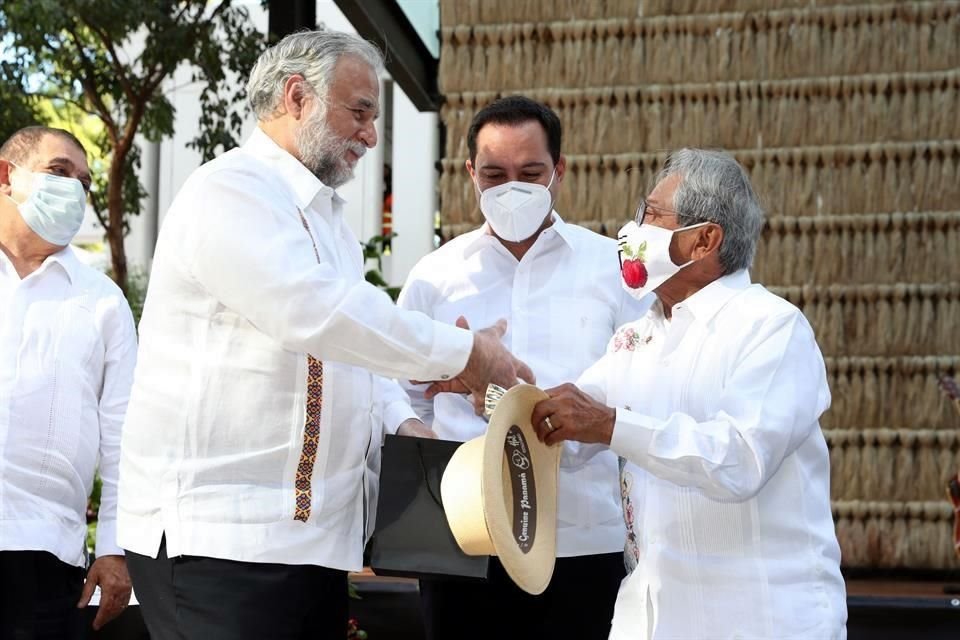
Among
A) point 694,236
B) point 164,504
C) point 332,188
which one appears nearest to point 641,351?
point 694,236

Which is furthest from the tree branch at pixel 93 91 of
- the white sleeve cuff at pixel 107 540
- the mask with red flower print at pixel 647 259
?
the mask with red flower print at pixel 647 259

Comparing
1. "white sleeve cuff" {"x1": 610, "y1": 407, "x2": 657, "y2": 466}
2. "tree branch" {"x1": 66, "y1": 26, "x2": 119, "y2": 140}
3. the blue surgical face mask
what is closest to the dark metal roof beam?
the blue surgical face mask

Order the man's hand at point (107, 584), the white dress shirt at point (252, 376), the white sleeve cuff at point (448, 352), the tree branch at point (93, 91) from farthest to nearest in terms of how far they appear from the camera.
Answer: the tree branch at point (93, 91), the man's hand at point (107, 584), the white sleeve cuff at point (448, 352), the white dress shirt at point (252, 376)

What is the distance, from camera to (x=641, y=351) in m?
3.08

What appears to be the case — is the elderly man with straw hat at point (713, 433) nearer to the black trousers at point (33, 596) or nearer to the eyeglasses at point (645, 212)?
the eyeglasses at point (645, 212)

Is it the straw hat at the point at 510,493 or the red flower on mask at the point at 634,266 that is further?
the red flower on mask at the point at 634,266

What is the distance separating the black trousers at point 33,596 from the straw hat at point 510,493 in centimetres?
135

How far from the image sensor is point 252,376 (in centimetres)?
283

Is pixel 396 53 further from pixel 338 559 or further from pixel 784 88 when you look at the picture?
pixel 338 559

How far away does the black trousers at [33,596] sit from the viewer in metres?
3.56

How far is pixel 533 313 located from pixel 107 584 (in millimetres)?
1476

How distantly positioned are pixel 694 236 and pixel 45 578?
6.77 ft

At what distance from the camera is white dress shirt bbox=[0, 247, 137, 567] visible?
11.9 feet

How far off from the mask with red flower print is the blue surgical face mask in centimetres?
A: 176
